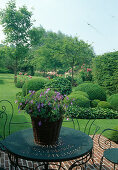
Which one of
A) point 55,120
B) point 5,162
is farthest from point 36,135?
point 5,162

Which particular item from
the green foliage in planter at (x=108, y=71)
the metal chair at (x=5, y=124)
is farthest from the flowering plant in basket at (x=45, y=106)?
the green foliage in planter at (x=108, y=71)

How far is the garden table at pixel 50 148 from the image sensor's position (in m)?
1.89

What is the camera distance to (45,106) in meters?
2.07

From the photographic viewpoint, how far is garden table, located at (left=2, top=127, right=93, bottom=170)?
189 centimetres

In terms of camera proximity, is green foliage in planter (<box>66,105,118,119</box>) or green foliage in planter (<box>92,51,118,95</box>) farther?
green foliage in planter (<box>92,51,118,95</box>)

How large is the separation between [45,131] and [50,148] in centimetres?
21

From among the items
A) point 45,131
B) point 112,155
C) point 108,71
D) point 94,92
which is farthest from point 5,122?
point 108,71

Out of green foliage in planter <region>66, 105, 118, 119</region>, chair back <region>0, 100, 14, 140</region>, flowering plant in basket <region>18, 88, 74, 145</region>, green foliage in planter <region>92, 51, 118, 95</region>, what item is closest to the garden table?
flowering plant in basket <region>18, 88, 74, 145</region>

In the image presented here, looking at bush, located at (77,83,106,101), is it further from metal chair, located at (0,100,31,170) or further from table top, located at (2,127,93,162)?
table top, located at (2,127,93,162)

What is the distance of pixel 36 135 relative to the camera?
217 cm

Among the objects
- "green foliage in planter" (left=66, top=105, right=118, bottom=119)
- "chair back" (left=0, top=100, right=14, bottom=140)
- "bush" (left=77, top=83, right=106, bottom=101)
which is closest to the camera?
"chair back" (left=0, top=100, right=14, bottom=140)

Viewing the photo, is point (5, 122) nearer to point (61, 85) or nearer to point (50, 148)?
point (50, 148)

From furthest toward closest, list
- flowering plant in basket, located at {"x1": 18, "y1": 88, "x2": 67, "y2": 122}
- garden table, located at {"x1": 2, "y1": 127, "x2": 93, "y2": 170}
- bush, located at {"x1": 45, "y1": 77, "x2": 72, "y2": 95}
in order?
bush, located at {"x1": 45, "y1": 77, "x2": 72, "y2": 95}, flowering plant in basket, located at {"x1": 18, "y1": 88, "x2": 67, "y2": 122}, garden table, located at {"x1": 2, "y1": 127, "x2": 93, "y2": 170}

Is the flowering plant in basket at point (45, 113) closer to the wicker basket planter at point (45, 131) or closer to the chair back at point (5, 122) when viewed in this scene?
the wicker basket planter at point (45, 131)
